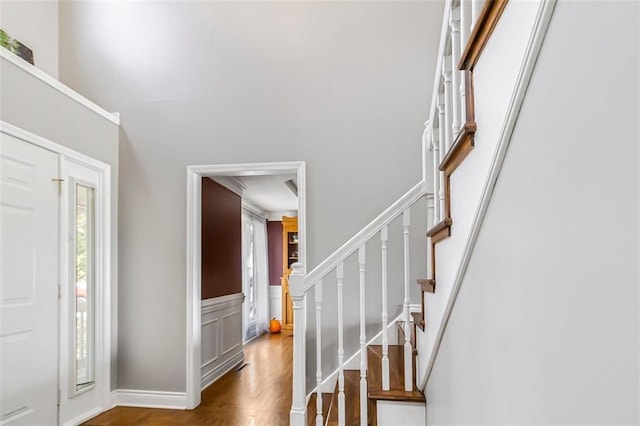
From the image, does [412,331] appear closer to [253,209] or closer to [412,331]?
[412,331]

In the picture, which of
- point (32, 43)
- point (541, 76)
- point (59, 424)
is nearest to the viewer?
point (541, 76)

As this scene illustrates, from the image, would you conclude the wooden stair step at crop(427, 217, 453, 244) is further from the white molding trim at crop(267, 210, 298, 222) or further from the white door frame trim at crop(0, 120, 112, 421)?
the white molding trim at crop(267, 210, 298, 222)

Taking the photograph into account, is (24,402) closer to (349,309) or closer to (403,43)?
(349,309)

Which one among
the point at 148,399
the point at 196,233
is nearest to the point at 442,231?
the point at 196,233

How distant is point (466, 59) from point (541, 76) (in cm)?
48

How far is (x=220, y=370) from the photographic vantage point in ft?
14.4

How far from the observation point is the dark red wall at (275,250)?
796 centimetres

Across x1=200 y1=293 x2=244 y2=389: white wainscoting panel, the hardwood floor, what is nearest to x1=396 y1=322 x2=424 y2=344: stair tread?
the hardwood floor

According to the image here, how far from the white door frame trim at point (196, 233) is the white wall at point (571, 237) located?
7.75 feet

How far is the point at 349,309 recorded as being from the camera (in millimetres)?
3275

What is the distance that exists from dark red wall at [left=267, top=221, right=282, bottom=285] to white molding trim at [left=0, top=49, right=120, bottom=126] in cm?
A: 478

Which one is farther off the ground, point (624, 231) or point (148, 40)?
point (148, 40)

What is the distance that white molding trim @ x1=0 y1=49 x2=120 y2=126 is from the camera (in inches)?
102

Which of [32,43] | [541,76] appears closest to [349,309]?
[541,76]
